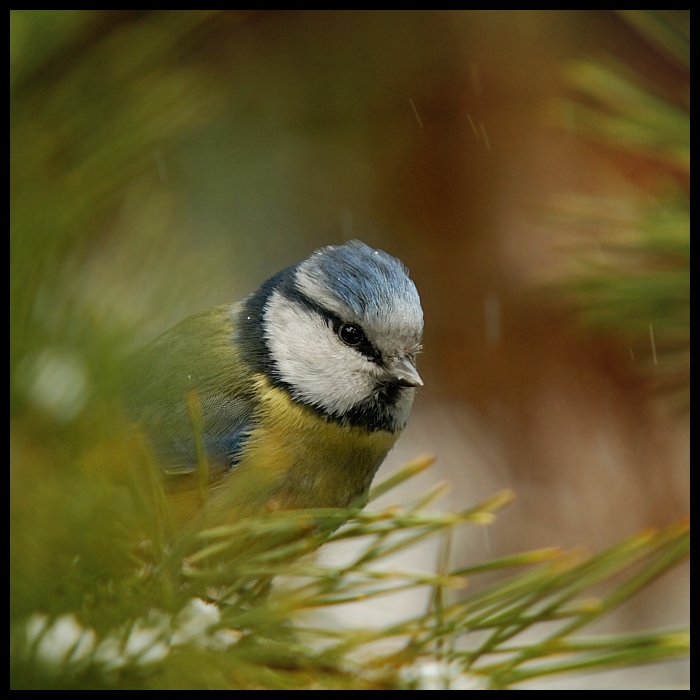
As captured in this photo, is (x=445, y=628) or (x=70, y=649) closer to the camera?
(x=70, y=649)

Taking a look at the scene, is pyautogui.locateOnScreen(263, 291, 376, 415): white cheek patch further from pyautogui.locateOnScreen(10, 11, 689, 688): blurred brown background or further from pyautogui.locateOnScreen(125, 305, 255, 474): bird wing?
pyautogui.locateOnScreen(10, 11, 689, 688): blurred brown background

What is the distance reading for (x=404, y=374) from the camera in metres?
1.15

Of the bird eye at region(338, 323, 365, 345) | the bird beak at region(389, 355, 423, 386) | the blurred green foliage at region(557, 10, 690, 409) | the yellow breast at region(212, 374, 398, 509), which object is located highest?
the blurred green foliage at region(557, 10, 690, 409)

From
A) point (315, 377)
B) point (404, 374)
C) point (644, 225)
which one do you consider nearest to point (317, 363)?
point (315, 377)

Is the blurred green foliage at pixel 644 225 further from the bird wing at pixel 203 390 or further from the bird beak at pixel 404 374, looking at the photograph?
the bird wing at pixel 203 390

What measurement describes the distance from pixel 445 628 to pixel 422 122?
1774 mm

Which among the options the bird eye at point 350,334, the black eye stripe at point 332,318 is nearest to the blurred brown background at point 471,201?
the black eye stripe at point 332,318

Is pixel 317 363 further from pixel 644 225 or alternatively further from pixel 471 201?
pixel 471 201

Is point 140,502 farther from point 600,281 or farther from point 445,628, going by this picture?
point 600,281

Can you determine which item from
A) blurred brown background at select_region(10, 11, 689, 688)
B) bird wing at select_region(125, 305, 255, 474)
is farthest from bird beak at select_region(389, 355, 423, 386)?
blurred brown background at select_region(10, 11, 689, 688)

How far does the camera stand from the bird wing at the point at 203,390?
99 cm

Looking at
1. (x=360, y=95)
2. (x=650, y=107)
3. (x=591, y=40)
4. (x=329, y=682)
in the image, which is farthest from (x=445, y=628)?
(x=591, y=40)

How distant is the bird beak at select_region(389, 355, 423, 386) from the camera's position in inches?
44.7

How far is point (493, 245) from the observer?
2242mm
